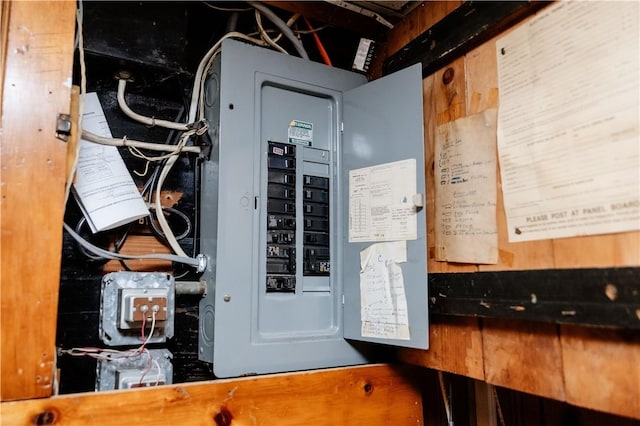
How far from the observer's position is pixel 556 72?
83 cm

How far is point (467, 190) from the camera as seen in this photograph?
99cm

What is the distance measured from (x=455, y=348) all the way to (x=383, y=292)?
19cm

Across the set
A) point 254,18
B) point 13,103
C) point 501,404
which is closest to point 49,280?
point 13,103

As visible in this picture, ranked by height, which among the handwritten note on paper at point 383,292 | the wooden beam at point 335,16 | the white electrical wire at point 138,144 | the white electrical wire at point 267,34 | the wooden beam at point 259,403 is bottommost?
the wooden beam at point 259,403

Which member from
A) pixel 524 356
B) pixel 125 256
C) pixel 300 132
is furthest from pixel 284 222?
pixel 524 356

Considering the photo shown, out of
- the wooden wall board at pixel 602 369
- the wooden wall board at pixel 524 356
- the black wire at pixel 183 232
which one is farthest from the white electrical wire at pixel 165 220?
the wooden wall board at pixel 602 369

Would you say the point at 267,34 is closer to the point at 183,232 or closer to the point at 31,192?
the point at 183,232

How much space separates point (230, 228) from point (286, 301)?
0.69 ft

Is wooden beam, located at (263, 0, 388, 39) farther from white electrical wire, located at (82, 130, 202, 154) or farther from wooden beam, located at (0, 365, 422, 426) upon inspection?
wooden beam, located at (0, 365, 422, 426)

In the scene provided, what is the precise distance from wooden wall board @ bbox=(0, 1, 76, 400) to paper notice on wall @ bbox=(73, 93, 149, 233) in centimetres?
17

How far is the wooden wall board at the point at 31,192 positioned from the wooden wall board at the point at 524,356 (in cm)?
77

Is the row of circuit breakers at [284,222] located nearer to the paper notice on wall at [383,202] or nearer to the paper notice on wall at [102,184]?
the paper notice on wall at [383,202]

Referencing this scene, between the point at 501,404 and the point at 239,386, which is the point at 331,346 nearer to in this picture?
the point at 239,386

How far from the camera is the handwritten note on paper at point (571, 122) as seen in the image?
2.37ft
